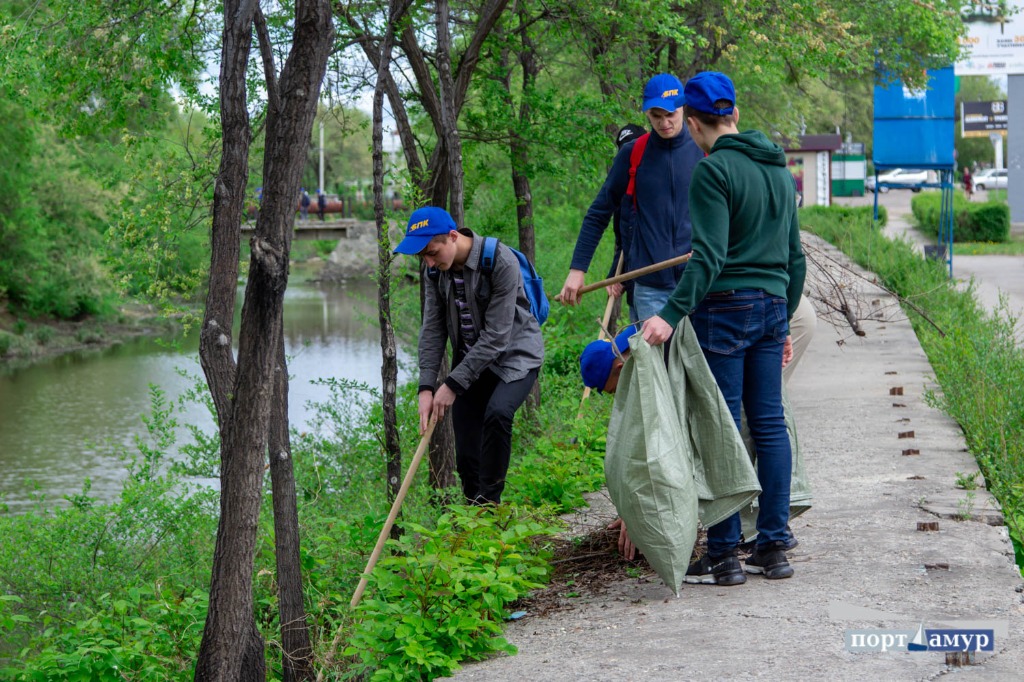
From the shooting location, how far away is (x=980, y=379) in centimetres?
743

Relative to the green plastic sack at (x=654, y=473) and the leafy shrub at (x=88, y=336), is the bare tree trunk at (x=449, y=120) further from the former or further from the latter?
the leafy shrub at (x=88, y=336)

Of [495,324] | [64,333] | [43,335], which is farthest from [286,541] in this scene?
[64,333]

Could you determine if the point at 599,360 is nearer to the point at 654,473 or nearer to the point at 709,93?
the point at 654,473

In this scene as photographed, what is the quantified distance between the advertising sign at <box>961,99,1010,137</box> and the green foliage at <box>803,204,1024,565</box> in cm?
6184

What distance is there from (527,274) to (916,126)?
14140 mm

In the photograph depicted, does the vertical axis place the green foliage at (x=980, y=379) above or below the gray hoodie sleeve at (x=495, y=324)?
below

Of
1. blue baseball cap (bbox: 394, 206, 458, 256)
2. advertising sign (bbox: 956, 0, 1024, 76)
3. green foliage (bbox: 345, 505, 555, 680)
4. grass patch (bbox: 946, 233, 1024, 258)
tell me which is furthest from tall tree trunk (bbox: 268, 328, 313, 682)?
grass patch (bbox: 946, 233, 1024, 258)

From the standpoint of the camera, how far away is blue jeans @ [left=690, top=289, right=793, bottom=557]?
4359 millimetres

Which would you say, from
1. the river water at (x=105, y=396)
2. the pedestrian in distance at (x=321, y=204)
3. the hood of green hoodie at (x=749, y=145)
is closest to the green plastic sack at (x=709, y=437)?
the hood of green hoodie at (x=749, y=145)

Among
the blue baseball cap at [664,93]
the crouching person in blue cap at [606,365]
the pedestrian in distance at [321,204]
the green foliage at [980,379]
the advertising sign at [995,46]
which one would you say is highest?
the advertising sign at [995,46]

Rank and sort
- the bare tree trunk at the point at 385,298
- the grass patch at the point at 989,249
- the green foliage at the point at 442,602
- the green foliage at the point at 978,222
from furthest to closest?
the green foliage at the point at 978,222
the grass patch at the point at 989,249
the bare tree trunk at the point at 385,298
the green foliage at the point at 442,602

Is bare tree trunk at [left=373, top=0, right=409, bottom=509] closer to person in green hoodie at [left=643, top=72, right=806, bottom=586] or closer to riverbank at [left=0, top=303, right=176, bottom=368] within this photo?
person in green hoodie at [left=643, top=72, right=806, bottom=586]

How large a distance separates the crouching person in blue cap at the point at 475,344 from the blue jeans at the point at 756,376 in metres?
1.15

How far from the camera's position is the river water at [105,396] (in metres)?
13.8
